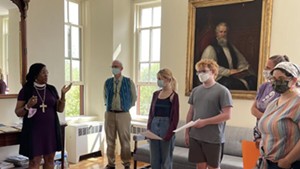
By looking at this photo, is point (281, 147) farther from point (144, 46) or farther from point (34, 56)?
point (144, 46)

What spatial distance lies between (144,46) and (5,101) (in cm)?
249

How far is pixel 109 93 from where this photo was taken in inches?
145

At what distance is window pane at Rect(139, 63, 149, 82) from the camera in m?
4.73

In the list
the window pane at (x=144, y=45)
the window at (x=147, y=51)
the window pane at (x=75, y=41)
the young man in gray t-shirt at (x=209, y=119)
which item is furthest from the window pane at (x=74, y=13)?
the young man in gray t-shirt at (x=209, y=119)

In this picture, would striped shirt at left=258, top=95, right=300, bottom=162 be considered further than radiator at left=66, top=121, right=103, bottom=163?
No

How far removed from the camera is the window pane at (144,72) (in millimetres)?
4734

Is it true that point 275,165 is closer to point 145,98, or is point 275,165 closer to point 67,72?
point 145,98

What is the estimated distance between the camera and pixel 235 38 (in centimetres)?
343

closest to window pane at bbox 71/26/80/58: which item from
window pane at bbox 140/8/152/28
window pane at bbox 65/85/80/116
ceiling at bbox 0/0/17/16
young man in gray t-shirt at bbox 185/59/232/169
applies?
window pane at bbox 65/85/80/116

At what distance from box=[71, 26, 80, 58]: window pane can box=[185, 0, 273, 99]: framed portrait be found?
2089 millimetres

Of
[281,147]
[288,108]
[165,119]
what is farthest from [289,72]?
[165,119]

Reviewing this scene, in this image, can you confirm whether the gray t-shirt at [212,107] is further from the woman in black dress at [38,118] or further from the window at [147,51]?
the window at [147,51]

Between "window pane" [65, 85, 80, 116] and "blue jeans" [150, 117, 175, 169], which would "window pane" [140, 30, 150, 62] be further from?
"blue jeans" [150, 117, 175, 169]

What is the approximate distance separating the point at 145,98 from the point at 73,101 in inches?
51.2
